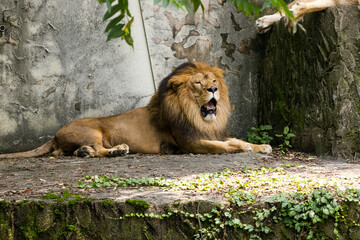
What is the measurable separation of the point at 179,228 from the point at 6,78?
3815mm

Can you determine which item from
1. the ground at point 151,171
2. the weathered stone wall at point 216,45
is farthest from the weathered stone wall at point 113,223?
the weathered stone wall at point 216,45

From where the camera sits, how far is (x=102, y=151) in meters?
5.96

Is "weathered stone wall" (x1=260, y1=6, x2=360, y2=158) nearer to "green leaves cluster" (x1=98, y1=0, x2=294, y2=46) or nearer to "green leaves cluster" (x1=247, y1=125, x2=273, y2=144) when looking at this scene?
"green leaves cluster" (x1=247, y1=125, x2=273, y2=144)

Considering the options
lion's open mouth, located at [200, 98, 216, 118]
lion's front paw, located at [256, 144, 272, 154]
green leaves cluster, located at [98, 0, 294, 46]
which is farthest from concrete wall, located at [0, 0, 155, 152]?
green leaves cluster, located at [98, 0, 294, 46]

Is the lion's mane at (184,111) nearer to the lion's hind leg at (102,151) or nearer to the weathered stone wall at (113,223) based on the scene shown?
the lion's hind leg at (102,151)

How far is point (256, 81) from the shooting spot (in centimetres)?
740

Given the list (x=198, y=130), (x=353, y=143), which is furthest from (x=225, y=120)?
(x=353, y=143)

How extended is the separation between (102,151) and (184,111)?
100 cm

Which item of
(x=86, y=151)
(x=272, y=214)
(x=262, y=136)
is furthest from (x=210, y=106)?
(x=272, y=214)

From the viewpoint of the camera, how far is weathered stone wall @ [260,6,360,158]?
225 inches

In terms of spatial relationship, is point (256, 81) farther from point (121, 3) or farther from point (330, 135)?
point (121, 3)

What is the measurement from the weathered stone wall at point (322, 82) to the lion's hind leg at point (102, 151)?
2.03m

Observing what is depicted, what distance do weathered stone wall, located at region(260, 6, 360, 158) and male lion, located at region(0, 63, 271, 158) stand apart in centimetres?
62

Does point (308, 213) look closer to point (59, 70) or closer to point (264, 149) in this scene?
point (264, 149)
